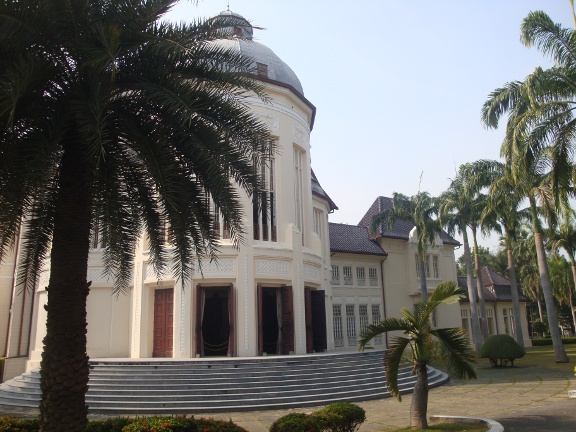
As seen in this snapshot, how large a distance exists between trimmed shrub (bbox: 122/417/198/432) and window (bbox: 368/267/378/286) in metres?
27.6

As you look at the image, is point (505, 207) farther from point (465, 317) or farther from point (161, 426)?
point (161, 426)

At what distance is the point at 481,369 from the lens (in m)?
24.8

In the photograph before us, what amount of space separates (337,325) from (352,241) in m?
6.38

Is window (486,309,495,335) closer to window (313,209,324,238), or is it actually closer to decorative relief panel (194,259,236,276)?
window (313,209,324,238)

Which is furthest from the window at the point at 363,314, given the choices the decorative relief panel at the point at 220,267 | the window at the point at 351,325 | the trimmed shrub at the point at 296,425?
the trimmed shrub at the point at 296,425

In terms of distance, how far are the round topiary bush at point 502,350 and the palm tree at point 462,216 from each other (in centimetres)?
678

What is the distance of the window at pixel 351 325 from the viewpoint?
3275 centimetres

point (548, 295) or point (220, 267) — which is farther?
point (548, 295)

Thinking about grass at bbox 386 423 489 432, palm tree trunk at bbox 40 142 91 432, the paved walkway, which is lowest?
the paved walkway

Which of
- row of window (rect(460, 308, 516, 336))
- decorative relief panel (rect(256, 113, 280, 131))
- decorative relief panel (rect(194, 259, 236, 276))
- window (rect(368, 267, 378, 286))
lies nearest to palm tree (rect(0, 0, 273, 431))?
decorative relief panel (rect(194, 259, 236, 276))

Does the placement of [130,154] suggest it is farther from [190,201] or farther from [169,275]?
[169,275]

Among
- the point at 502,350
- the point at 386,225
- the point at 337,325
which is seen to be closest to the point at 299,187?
the point at 337,325

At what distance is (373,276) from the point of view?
36.1 m

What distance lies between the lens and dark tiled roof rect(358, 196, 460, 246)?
37.9 meters
